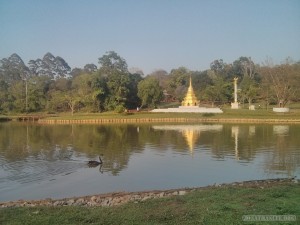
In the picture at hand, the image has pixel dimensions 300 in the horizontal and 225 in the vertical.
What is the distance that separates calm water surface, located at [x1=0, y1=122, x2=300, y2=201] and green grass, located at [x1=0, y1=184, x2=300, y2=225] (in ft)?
14.8

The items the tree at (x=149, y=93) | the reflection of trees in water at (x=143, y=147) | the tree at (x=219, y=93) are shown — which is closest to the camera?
the reflection of trees in water at (x=143, y=147)

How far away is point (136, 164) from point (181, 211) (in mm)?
11776

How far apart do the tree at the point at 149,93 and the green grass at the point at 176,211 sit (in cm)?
6046

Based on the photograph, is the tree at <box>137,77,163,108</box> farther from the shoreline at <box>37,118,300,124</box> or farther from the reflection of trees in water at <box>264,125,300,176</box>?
the reflection of trees in water at <box>264,125,300,176</box>

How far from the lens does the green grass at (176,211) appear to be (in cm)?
898

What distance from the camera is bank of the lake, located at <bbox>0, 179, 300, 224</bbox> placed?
898 cm

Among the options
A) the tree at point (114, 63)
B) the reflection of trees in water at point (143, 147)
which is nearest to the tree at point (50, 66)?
the tree at point (114, 63)

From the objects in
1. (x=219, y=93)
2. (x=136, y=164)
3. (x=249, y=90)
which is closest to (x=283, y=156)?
(x=136, y=164)

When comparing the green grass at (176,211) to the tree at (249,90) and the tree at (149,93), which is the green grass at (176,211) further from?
the tree at (249,90)

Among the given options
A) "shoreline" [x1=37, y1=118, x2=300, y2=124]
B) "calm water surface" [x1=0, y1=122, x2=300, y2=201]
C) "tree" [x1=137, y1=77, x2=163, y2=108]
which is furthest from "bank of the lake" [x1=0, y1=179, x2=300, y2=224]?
"tree" [x1=137, y1=77, x2=163, y2=108]

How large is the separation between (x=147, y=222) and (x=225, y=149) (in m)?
18.2

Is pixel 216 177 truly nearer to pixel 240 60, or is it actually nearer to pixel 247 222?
pixel 247 222

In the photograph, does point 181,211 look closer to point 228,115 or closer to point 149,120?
point 149,120

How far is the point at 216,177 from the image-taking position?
56.9 feet
